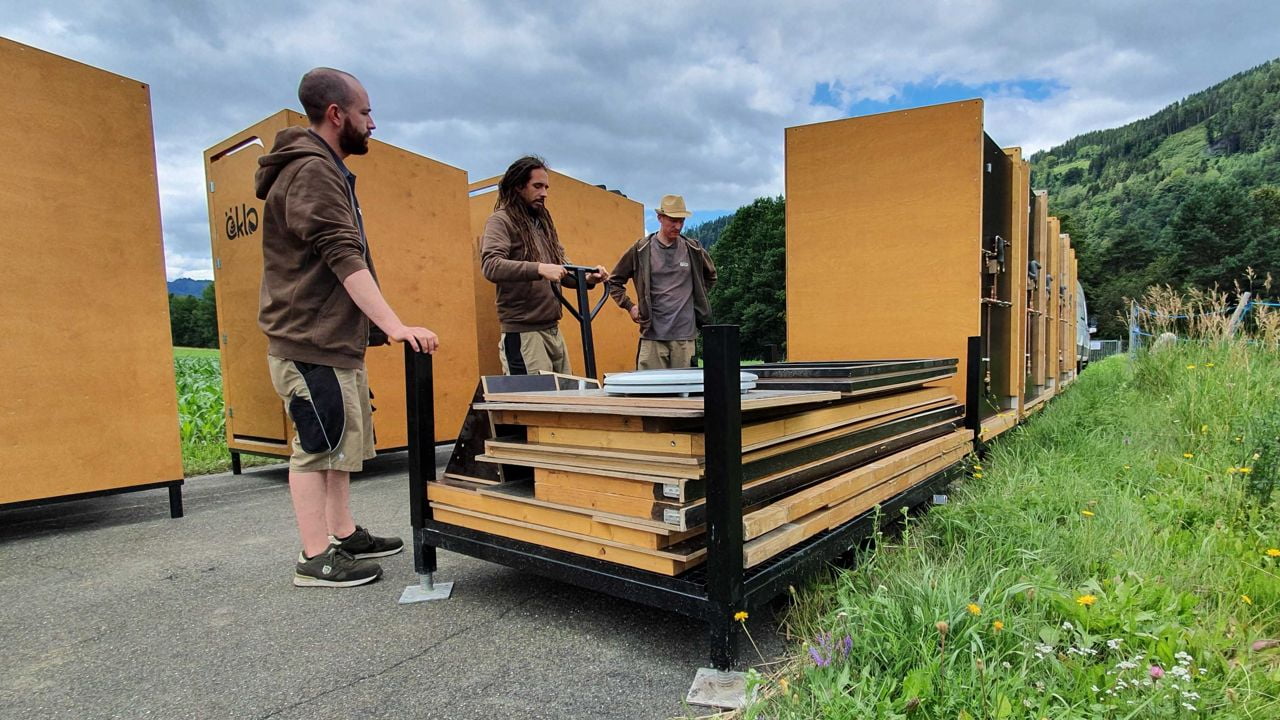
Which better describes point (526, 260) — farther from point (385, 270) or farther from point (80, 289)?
point (80, 289)

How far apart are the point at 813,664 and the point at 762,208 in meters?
45.5

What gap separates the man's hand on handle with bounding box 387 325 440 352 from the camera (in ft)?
7.26

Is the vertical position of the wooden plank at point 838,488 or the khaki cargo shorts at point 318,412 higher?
the khaki cargo shorts at point 318,412

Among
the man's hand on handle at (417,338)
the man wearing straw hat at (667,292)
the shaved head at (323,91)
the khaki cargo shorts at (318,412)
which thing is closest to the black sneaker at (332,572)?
the khaki cargo shorts at (318,412)

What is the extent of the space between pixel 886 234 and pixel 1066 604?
10.1ft

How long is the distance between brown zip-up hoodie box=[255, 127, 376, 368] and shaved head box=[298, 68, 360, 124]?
113mm

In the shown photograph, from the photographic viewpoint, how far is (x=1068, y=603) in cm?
169

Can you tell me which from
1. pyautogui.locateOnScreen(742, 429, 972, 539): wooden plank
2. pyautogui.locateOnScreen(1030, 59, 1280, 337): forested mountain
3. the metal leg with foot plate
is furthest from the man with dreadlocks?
pyautogui.locateOnScreen(1030, 59, 1280, 337): forested mountain

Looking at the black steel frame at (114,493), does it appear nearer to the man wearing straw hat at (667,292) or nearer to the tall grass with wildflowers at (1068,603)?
the man wearing straw hat at (667,292)

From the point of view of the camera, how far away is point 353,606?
7.55 ft

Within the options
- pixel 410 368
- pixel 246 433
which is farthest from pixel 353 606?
pixel 246 433

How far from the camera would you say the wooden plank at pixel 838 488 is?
70.7 inches

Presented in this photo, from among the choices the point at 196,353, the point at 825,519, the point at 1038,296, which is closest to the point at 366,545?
the point at 825,519

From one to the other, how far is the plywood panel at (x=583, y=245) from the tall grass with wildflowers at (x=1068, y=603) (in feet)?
13.8
